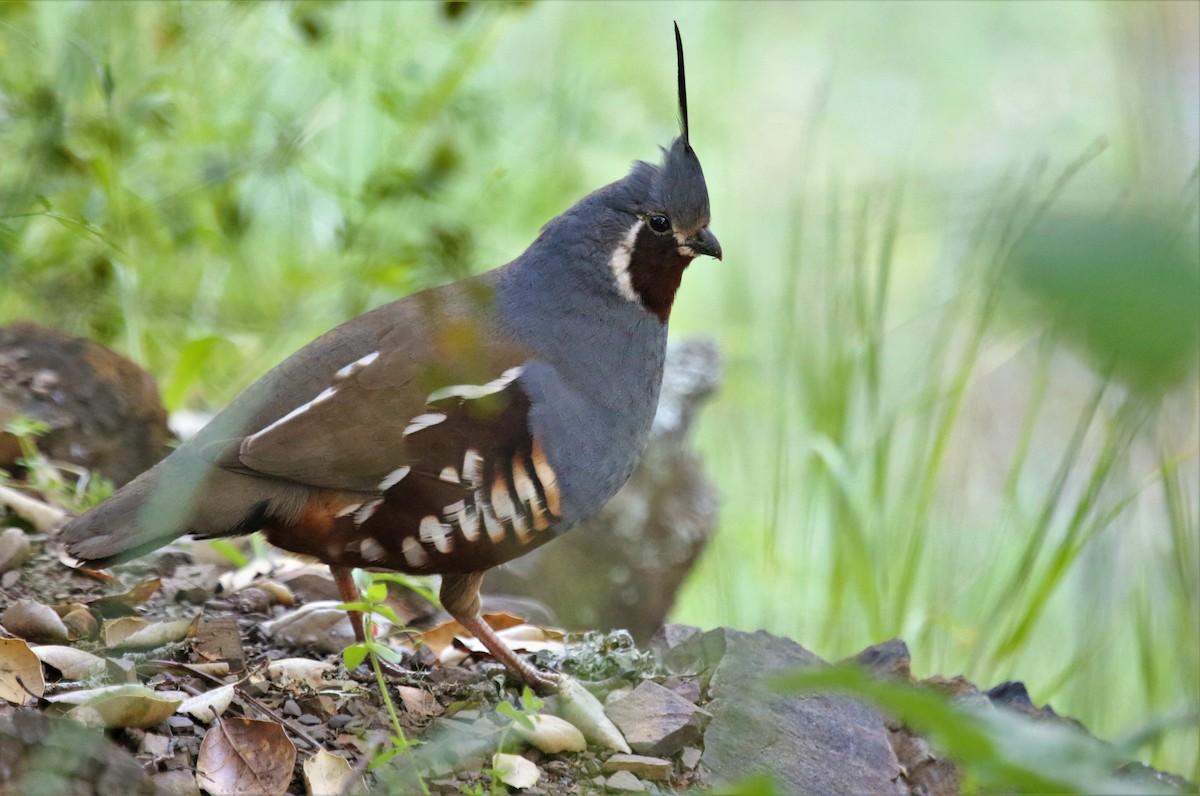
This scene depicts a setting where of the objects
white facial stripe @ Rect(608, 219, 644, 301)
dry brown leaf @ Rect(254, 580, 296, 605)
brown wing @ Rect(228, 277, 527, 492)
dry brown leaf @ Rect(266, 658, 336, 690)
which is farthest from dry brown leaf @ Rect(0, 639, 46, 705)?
white facial stripe @ Rect(608, 219, 644, 301)

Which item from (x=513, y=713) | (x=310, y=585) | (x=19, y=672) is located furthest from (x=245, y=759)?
(x=310, y=585)

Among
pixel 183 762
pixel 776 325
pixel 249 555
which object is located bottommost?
pixel 183 762

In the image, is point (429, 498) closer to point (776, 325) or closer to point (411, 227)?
point (411, 227)

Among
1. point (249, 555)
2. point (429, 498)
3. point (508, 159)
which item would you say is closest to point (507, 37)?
point (508, 159)

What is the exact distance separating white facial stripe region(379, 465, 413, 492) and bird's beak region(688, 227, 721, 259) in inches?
47.4

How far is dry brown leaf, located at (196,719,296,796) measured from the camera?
8.36 ft

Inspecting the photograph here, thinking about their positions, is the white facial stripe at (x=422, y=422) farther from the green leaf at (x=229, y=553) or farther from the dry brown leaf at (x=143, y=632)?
the green leaf at (x=229, y=553)

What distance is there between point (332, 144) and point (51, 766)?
5118 millimetres

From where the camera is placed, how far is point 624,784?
9.23 ft

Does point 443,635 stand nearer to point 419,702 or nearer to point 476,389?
point 419,702

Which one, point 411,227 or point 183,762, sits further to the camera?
point 411,227

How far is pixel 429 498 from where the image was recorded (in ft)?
11.0

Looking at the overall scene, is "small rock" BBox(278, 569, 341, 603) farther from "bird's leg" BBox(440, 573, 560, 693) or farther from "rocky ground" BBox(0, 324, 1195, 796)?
"bird's leg" BBox(440, 573, 560, 693)

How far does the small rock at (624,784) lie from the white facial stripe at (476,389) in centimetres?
109
